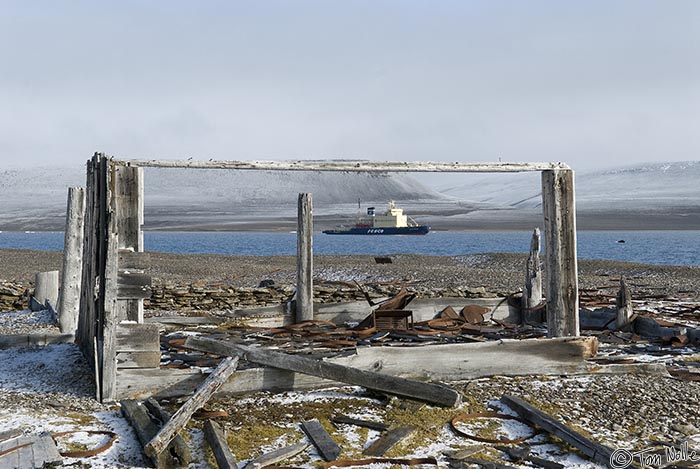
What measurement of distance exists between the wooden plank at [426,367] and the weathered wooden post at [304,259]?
12.1 feet

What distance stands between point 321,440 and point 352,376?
1383mm

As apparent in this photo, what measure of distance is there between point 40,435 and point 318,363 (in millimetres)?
2696

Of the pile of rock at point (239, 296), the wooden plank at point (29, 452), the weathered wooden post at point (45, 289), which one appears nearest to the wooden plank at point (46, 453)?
the wooden plank at point (29, 452)

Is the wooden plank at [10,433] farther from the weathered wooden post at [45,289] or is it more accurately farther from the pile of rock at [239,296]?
the weathered wooden post at [45,289]

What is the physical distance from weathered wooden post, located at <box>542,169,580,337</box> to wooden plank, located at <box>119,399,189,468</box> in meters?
5.15

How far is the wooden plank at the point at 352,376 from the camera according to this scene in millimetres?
6992

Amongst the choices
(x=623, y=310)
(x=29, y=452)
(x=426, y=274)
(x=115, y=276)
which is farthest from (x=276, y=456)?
(x=426, y=274)

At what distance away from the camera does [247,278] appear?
2367 centimetres

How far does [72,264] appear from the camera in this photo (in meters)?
12.2

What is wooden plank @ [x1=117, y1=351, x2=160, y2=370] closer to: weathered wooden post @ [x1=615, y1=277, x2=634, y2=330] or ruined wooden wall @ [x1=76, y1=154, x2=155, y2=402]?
ruined wooden wall @ [x1=76, y1=154, x2=155, y2=402]

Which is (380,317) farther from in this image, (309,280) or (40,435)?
(40,435)

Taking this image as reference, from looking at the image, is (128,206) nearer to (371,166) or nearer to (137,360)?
(137,360)

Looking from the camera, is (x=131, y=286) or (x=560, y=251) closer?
(x=131, y=286)

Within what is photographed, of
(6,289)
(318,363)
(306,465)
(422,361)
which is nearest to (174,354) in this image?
(318,363)
